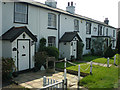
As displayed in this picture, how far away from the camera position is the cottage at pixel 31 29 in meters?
8.80

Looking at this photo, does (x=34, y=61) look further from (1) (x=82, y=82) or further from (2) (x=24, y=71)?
(1) (x=82, y=82)

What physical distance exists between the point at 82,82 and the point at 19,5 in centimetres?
855

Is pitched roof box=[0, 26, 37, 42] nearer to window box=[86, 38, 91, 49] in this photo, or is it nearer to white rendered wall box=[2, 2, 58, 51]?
white rendered wall box=[2, 2, 58, 51]

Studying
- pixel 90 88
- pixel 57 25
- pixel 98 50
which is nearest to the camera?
pixel 90 88

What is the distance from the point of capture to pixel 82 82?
22.6ft

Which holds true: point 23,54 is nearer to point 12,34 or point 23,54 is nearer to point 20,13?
point 12,34

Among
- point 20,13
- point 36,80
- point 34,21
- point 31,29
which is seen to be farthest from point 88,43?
point 36,80

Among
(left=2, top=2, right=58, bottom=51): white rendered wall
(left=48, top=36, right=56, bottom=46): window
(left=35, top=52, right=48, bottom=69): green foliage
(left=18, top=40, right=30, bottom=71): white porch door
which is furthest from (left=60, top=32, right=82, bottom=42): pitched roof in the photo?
(left=18, top=40, right=30, bottom=71): white porch door

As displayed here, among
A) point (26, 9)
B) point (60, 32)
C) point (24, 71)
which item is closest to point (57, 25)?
point (60, 32)

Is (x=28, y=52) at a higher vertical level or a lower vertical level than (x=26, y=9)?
lower

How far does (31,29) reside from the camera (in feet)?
37.5

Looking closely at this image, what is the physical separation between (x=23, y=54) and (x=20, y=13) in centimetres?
396

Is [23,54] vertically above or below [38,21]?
below

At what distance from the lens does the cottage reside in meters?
8.80
